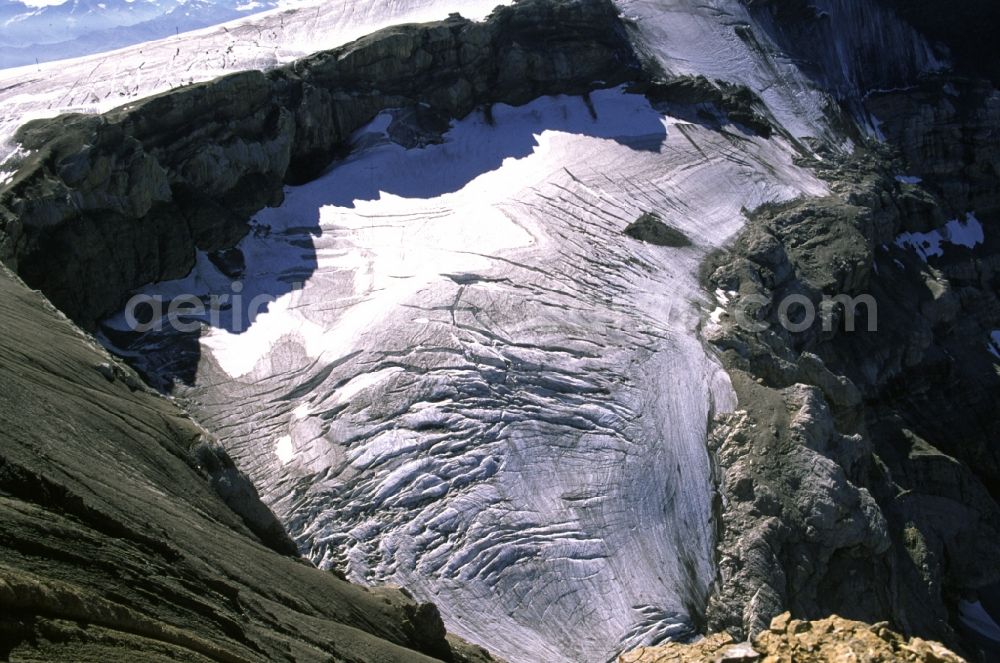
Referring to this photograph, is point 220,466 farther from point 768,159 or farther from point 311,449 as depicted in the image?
point 768,159

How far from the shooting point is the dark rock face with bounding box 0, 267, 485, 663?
28.7ft

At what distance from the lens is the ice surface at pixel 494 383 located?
19938mm

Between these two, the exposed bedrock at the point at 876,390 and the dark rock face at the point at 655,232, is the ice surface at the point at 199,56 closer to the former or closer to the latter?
the dark rock face at the point at 655,232

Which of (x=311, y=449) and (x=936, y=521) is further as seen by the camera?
(x=936, y=521)

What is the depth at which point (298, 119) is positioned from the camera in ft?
115

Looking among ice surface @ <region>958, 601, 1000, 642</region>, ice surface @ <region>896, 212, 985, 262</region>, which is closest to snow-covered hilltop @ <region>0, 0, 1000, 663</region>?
ice surface @ <region>896, 212, 985, 262</region>

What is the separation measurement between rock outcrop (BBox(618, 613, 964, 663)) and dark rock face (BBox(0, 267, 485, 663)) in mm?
4665

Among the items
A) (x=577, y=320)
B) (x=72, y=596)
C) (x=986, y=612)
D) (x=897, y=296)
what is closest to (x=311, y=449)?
(x=577, y=320)

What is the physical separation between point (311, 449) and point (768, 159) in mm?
26174

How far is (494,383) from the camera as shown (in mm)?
24516

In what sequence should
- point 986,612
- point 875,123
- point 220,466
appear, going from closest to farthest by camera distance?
point 220,466, point 986,612, point 875,123

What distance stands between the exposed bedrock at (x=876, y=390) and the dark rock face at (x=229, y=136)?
12736mm

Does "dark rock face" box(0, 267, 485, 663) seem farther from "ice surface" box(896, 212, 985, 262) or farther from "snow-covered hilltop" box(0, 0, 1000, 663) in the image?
"ice surface" box(896, 212, 985, 262)

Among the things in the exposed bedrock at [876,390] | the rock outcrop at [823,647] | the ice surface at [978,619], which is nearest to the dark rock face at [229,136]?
the exposed bedrock at [876,390]
